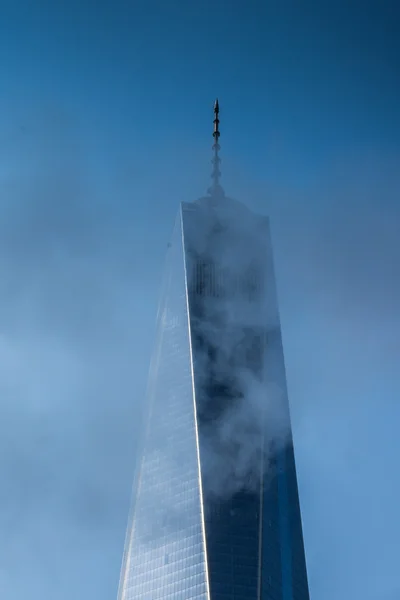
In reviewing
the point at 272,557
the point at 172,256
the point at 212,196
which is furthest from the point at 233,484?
the point at 212,196

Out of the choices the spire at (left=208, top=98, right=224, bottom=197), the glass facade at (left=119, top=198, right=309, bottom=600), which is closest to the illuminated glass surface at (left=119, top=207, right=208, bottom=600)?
the glass facade at (left=119, top=198, right=309, bottom=600)

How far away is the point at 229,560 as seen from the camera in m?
131

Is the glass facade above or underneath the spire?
underneath

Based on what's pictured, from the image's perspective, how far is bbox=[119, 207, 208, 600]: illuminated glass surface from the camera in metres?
134

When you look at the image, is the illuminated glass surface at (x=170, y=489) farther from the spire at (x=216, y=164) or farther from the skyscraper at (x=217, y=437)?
the spire at (x=216, y=164)

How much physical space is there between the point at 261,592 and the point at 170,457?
21123 mm

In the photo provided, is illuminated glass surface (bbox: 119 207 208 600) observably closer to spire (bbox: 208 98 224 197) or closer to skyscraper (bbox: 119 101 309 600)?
skyscraper (bbox: 119 101 309 600)

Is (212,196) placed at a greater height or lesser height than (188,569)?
greater

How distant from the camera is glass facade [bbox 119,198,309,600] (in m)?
134

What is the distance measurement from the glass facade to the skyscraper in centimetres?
16

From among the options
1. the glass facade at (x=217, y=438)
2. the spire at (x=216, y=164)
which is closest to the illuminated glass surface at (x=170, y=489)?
the glass facade at (x=217, y=438)

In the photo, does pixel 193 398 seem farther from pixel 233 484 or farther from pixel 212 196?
pixel 212 196

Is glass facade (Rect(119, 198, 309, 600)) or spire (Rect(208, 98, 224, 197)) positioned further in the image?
spire (Rect(208, 98, 224, 197))

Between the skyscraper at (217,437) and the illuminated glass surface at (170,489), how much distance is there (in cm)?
17
